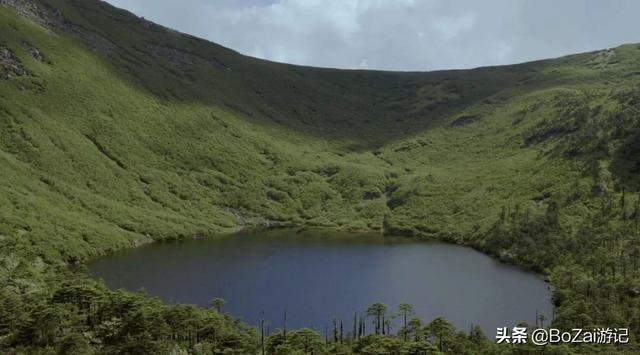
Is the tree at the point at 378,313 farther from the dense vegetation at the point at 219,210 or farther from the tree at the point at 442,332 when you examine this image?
the tree at the point at 442,332

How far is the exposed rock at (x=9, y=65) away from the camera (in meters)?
178

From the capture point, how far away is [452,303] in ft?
306

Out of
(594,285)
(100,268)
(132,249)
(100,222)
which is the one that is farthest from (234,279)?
(594,285)

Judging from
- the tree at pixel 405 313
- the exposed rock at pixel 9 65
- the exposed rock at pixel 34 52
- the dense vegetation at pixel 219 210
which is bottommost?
the tree at pixel 405 313

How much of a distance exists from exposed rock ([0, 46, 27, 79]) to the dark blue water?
82320mm

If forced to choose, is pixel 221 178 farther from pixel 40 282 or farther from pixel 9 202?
pixel 40 282

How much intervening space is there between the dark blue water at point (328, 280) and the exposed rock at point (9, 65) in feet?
270

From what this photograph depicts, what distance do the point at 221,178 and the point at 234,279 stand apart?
8661 centimetres

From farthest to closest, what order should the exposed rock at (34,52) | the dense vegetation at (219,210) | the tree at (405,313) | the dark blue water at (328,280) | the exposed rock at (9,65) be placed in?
1. the exposed rock at (34,52)
2. the exposed rock at (9,65)
3. the dark blue water at (328,280)
4. the tree at (405,313)
5. the dense vegetation at (219,210)

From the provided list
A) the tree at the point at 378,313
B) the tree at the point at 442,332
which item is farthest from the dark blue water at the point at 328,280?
Answer: the tree at the point at 442,332

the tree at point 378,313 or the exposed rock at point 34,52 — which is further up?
the exposed rock at point 34,52

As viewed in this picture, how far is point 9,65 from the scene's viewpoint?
181750 millimetres

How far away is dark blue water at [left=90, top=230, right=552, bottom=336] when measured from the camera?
8812 centimetres

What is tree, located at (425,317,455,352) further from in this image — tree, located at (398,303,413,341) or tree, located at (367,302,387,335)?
tree, located at (367,302,387,335)
